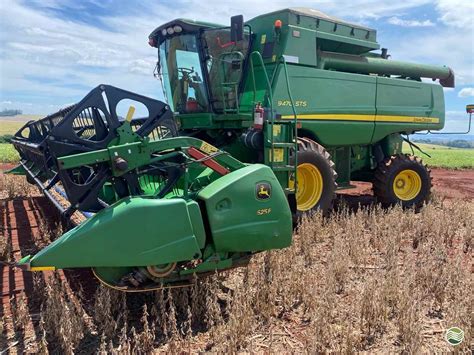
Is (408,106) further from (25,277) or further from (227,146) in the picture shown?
(25,277)

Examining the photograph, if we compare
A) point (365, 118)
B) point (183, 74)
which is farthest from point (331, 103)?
point (183, 74)

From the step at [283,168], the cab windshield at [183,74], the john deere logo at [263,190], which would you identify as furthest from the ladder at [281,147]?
the john deere logo at [263,190]

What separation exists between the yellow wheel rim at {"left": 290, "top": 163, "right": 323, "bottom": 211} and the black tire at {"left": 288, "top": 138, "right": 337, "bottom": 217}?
0.04 metres

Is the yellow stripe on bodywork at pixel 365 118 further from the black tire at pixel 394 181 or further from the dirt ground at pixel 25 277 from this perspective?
the dirt ground at pixel 25 277

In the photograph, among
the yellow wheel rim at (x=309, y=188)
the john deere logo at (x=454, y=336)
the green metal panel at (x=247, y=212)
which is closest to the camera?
the john deere logo at (x=454, y=336)

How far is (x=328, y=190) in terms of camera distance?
18.1 ft

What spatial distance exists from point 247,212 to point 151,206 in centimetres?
70

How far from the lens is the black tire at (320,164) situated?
206 inches

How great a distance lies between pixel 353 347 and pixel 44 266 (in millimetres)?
1858

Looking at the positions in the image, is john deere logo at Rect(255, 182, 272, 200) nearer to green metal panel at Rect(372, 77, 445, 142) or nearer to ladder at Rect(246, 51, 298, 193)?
ladder at Rect(246, 51, 298, 193)

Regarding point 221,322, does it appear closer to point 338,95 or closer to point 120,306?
point 120,306

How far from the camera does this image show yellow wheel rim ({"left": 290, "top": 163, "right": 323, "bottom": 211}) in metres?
5.45

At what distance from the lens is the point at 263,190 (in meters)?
3.10

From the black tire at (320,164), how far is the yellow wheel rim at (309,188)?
0.04m
